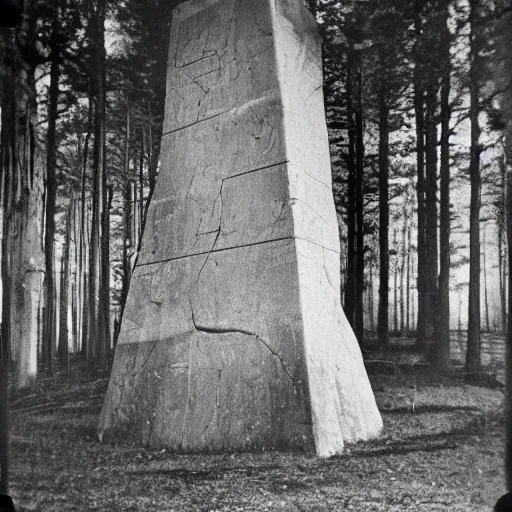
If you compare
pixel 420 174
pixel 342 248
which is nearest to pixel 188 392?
pixel 342 248

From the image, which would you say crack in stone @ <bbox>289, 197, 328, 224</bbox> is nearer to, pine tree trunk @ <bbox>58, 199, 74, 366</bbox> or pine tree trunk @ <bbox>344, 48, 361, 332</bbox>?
pine tree trunk @ <bbox>344, 48, 361, 332</bbox>

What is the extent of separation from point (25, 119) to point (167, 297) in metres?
1.35

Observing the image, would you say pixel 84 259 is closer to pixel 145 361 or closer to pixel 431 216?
pixel 145 361

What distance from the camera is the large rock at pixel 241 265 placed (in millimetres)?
2398

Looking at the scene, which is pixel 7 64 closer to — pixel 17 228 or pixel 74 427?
pixel 17 228

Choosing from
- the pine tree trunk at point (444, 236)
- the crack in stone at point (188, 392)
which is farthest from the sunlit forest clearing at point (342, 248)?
the crack in stone at point (188, 392)

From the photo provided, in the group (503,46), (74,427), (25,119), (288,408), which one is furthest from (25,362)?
(503,46)

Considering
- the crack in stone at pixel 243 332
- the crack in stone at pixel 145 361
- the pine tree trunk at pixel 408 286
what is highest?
the pine tree trunk at pixel 408 286

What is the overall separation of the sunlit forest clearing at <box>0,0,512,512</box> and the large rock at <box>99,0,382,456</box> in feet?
0.16

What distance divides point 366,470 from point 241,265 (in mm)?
1001

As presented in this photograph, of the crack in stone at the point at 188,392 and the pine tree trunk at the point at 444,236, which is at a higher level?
the pine tree trunk at the point at 444,236

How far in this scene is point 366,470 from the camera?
2271 mm

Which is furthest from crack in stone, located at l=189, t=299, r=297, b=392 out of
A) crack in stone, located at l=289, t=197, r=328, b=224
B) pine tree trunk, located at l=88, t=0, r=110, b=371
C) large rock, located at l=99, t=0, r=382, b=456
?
crack in stone, located at l=289, t=197, r=328, b=224

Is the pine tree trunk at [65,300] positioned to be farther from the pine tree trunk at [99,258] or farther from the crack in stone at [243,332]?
the crack in stone at [243,332]
